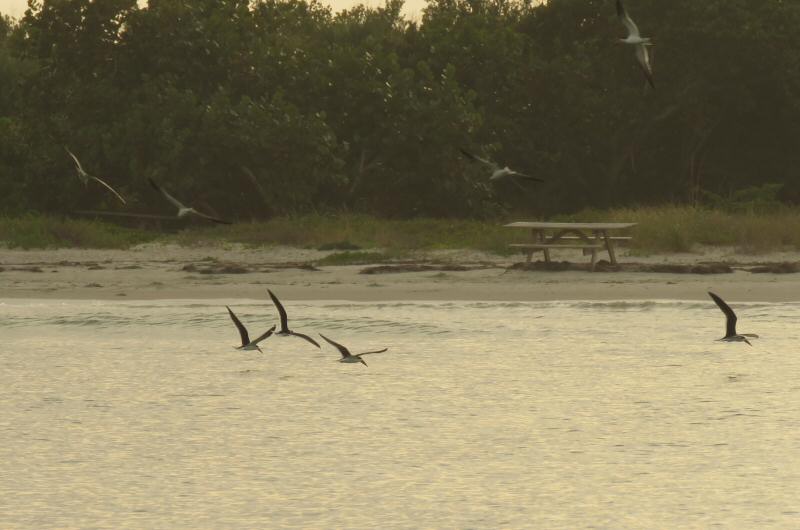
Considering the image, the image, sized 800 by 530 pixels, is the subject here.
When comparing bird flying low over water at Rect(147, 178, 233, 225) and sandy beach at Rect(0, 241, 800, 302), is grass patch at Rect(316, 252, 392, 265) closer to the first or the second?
sandy beach at Rect(0, 241, 800, 302)

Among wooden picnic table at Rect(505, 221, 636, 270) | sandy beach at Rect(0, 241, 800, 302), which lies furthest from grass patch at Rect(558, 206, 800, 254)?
wooden picnic table at Rect(505, 221, 636, 270)

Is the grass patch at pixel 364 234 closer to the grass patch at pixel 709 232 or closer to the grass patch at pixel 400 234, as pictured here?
the grass patch at pixel 400 234

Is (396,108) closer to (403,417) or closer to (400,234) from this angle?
(400,234)

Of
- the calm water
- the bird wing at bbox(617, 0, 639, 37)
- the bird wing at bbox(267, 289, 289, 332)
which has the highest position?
the bird wing at bbox(617, 0, 639, 37)

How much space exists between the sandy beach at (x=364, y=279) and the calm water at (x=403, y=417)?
0.66 meters

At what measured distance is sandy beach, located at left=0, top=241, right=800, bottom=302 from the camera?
23125 mm

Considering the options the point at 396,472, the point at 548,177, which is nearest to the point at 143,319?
the point at 396,472

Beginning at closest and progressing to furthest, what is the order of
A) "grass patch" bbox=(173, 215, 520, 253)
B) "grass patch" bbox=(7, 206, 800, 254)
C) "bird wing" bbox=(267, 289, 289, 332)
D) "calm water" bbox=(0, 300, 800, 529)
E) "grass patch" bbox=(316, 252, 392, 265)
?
"calm water" bbox=(0, 300, 800, 529)
"bird wing" bbox=(267, 289, 289, 332)
"grass patch" bbox=(316, 252, 392, 265)
"grass patch" bbox=(7, 206, 800, 254)
"grass patch" bbox=(173, 215, 520, 253)

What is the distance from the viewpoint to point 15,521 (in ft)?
35.8

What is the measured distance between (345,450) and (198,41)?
23.8 meters

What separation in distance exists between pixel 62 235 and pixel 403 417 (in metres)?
16.1

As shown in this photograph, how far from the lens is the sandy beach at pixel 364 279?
23.1 metres

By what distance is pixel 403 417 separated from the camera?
15344mm

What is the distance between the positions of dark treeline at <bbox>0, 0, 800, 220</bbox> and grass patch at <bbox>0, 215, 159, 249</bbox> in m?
3.49
